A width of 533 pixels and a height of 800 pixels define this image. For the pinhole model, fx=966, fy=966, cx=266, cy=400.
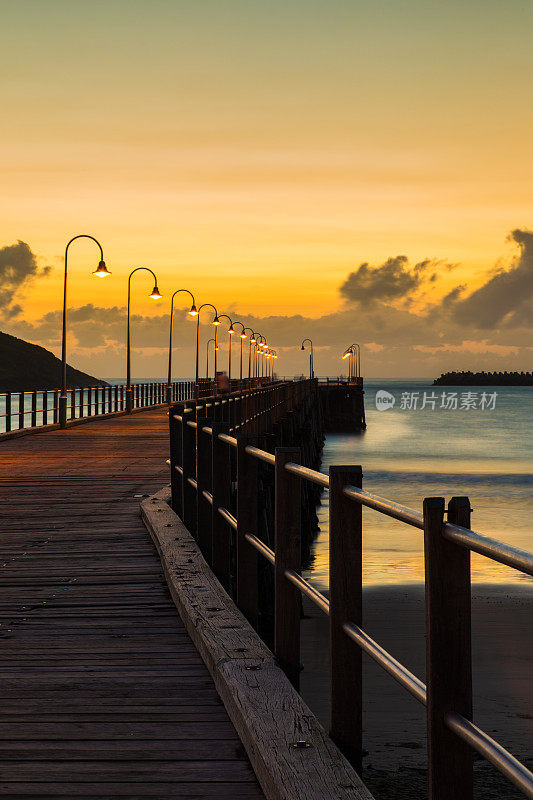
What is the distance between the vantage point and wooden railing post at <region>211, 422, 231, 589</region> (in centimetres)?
702

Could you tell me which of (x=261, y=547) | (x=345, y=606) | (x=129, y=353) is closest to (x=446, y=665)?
(x=345, y=606)

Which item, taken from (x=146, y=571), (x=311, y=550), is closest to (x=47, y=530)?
(x=146, y=571)

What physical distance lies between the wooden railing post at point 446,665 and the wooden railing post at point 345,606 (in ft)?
3.12

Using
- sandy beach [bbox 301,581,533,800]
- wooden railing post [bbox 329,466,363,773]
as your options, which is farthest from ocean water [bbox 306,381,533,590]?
wooden railing post [bbox 329,466,363,773]

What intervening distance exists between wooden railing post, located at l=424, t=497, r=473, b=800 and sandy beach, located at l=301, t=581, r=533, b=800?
23.8 ft

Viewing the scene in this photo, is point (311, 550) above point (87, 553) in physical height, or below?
below

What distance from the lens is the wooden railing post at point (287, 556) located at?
4703mm

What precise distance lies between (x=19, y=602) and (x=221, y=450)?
179cm

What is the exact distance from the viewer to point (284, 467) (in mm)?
4707

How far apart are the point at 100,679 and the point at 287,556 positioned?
1207 mm

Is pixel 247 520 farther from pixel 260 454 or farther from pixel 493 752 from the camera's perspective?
pixel 493 752

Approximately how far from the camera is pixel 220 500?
23.1ft

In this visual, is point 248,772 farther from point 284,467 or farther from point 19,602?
point 19,602

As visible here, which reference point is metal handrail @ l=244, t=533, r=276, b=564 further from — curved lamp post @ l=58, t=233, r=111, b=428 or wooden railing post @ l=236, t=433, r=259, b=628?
curved lamp post @ l=58, t=233, r=111, b=428
